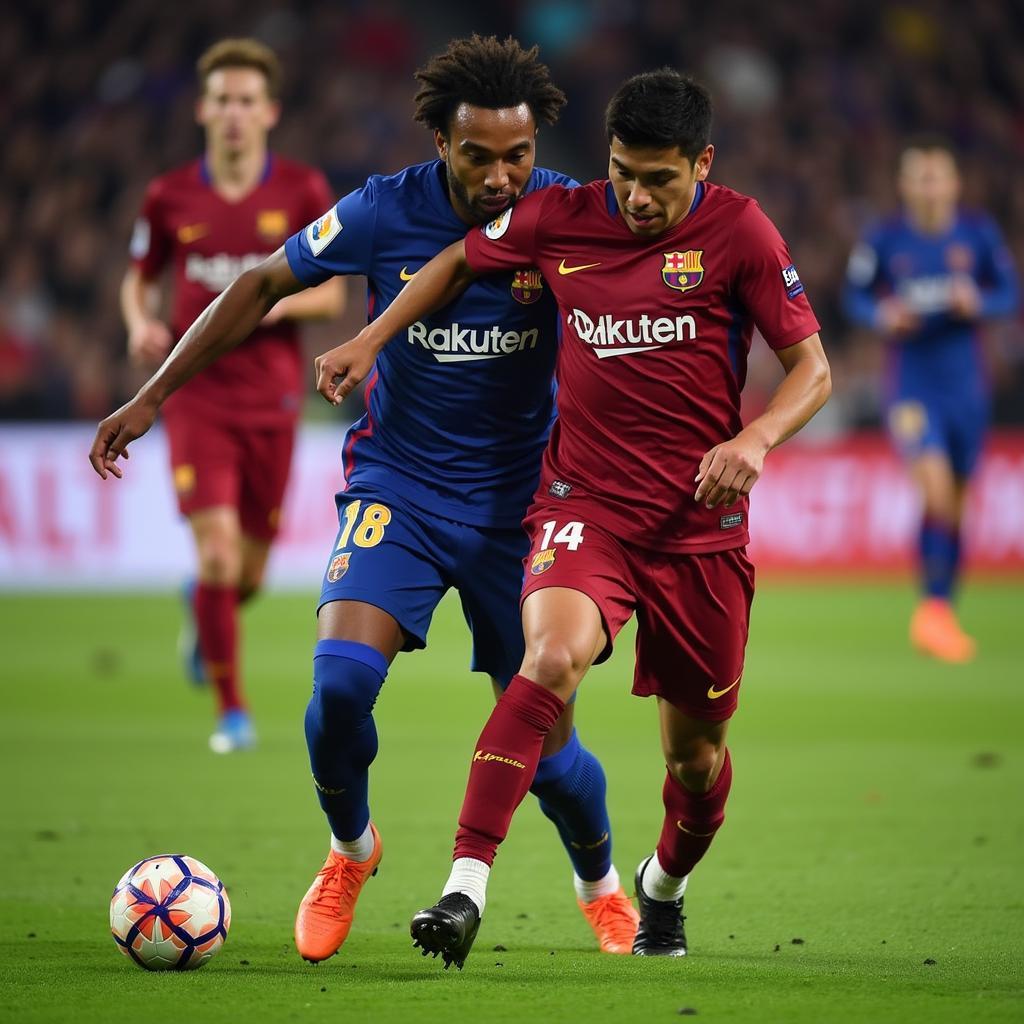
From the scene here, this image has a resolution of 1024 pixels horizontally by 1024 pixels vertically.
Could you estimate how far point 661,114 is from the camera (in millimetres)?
4336

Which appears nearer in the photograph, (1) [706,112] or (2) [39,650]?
(1) [706,112]

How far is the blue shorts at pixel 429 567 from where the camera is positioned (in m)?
4.71

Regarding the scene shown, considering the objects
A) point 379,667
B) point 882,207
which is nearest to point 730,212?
point 379,667

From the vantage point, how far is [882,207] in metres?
20.7

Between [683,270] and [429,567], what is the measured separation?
1.03 metres

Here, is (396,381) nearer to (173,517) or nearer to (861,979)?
(861,979)

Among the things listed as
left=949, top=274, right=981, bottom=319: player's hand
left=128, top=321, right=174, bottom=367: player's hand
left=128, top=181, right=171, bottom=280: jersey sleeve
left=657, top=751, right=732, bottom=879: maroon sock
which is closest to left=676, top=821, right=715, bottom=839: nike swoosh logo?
left=657, top=751, right=732, bottom=879: maroon sock

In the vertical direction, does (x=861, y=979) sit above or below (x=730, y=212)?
below

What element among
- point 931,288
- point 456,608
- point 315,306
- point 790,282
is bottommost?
point 790,282

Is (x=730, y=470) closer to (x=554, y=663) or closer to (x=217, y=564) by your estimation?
(x=554, y=663)

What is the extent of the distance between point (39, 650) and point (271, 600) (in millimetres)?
3888

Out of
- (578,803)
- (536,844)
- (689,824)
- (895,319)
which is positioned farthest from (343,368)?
(895,319)

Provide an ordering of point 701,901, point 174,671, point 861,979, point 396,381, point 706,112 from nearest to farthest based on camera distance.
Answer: point 861,979 → point 706,112 → point 396,381 → point 701,901 → point 174,671

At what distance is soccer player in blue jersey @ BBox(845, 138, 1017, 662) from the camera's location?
1179cm
